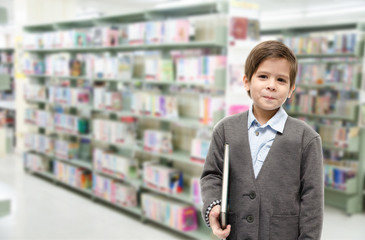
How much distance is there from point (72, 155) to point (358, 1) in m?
7.68

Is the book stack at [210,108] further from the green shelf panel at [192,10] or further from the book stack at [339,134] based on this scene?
the book stack at [339,134]

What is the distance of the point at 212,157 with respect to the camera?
131 centimetres

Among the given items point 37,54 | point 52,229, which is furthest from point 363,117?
point 37,54

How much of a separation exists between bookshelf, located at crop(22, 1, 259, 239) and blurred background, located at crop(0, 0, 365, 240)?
0.05 ft

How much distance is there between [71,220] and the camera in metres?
4.68

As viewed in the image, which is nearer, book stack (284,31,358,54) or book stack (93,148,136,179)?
book stack (93,148,136,179)

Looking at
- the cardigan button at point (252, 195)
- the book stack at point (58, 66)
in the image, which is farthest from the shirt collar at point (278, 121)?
the book stack at point (58, 66)

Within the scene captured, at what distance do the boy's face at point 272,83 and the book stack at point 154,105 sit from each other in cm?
307

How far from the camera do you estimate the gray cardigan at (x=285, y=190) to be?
1197mm

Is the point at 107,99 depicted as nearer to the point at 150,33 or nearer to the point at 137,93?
the point at 137,93

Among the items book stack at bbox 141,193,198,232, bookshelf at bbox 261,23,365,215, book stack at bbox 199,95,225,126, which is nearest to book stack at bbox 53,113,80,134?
book stack at bbox 141,193,198,232

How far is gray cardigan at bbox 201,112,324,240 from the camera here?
1.20 metres

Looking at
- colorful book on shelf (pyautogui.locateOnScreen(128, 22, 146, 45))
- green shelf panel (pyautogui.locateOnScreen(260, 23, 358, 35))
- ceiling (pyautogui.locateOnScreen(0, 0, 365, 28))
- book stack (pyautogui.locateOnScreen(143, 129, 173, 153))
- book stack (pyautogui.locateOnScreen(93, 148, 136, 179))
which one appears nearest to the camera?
book stack (pyautogui.locateOnScreen(143, 129, 173, 153))

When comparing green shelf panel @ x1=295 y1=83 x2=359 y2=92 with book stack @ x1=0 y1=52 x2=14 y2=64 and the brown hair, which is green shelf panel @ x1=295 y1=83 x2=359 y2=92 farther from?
book stack @ x1=0 y1=52 x2=14 y2=64
